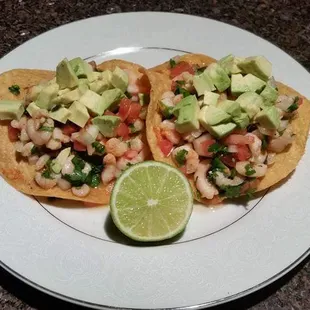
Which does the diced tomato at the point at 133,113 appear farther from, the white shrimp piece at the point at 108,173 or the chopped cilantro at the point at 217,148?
the chopped cilantro at the point at 217,148

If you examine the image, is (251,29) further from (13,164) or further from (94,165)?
(13,164)

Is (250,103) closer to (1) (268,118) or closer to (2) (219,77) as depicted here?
(1) (268,118)

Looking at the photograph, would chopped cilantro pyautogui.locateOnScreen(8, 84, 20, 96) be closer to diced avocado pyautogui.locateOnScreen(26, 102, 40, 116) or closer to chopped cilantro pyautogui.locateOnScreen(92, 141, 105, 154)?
diced avocado pyautogui.locateOnScreen(26, 102, 40, 116)

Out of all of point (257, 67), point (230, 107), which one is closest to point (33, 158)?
point (230, 107)

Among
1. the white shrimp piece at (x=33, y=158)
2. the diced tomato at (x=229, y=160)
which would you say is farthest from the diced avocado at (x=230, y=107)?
the white shrimp piece at (x=33, y=158)

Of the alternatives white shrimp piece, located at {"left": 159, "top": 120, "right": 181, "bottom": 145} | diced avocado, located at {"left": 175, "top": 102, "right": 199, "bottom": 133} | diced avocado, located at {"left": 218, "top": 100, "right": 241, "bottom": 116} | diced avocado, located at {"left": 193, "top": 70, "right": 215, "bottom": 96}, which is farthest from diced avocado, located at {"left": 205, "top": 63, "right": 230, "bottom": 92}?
white shrimp piece, located at {"left": 159, "top": 120, "right": 181, "bottom": 145}

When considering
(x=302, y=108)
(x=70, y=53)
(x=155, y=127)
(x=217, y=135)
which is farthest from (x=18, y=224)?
(x=302, y=108)
